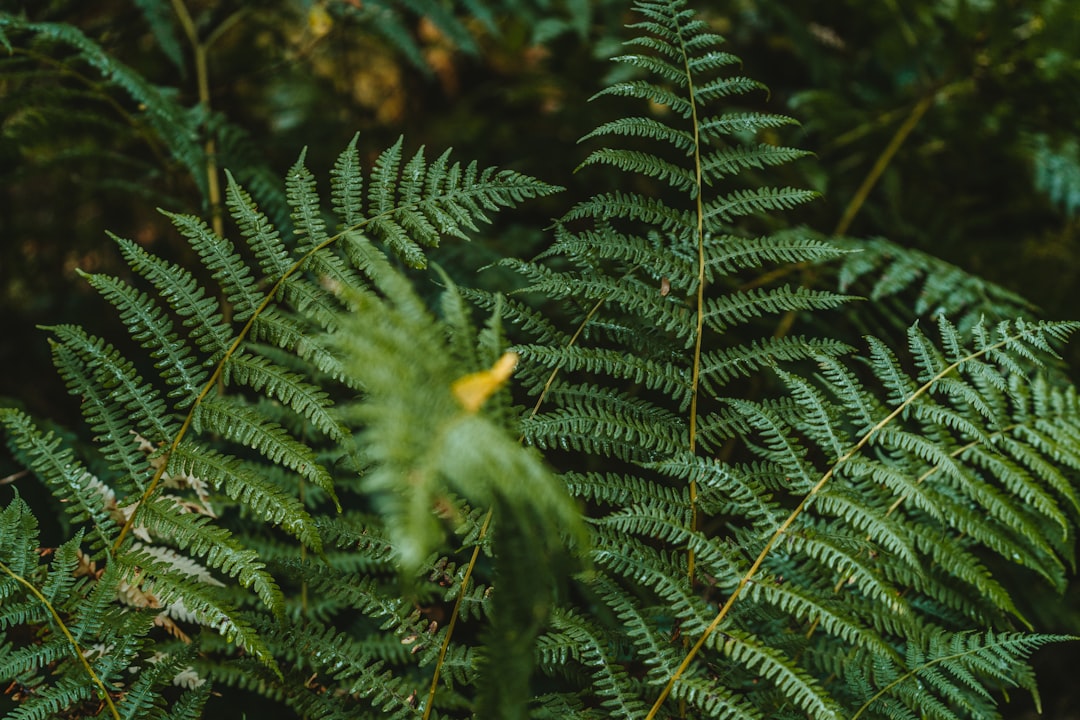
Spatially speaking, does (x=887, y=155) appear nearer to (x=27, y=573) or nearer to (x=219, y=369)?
(x=219, y=369)

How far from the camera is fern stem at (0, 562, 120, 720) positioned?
3.20 ft

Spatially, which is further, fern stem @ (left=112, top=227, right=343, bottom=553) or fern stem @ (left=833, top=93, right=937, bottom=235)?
fern stem @ (left=833, top=93, right=937, bottom=235)

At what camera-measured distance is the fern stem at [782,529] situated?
3.30 feet

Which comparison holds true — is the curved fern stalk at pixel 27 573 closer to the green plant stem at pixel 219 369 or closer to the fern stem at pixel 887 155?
the green plant stem at pixel 219 369

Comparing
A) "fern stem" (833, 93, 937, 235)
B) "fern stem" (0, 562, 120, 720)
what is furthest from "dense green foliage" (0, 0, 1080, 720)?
"fern stem" (833, 93, 937, 235)

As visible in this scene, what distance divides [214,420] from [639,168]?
80cm

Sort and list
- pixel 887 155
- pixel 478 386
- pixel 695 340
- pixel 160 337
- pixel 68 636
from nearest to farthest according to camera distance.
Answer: pixel 478 386 → pixel 68 636 → pixel 160 337 → pixel 695 340 → pixel 887 155

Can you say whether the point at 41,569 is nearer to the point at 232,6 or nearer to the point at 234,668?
the point at 234,668

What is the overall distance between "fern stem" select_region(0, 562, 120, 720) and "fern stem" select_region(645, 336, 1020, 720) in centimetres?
76

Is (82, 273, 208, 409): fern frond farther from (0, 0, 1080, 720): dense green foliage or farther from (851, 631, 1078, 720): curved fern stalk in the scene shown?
(851, 631, 1078, 720): curved fern stalk

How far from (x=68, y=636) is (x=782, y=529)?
1.05 metres

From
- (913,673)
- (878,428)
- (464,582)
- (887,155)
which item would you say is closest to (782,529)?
(878,428)

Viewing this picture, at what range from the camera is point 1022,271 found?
2.19 metres

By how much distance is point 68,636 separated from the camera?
1002 millimetres
